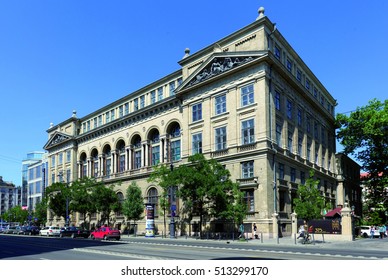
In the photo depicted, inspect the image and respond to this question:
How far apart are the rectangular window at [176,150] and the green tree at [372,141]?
27.1m

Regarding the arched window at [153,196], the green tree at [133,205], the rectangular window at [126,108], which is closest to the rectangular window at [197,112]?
the arched window at [153,196]

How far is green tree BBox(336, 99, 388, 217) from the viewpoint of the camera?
59.3 meters

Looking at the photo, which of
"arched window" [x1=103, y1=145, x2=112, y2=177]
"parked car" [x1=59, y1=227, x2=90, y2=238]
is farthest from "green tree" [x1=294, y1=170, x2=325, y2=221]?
"arched window" [x1=103, y1=145, x2=112, y2=177]

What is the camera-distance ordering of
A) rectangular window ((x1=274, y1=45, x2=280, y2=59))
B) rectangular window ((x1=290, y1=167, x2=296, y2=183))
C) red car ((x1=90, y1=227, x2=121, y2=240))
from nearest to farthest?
1. red car ((x1=90, y1=227, x2=121, y2=240))
2. rectangular window ((x1=274, y1=45, x2=280, y2=59))
3. rectangular window ((x1=290, y1=167, x2=296, y2=183))

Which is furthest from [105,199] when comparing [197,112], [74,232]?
[197,112]

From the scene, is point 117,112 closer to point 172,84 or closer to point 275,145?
point 172,84

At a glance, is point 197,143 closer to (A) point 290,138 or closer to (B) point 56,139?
(A) point 290,138

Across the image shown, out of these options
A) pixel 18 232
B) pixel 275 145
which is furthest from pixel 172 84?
pixel 18 232

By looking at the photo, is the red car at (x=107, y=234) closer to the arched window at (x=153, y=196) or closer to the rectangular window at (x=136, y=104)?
the arched window at (x=153, y=196)

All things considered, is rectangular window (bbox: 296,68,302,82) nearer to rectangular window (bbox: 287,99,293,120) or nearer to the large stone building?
the large stone building

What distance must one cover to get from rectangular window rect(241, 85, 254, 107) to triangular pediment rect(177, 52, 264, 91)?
2653 millimetres

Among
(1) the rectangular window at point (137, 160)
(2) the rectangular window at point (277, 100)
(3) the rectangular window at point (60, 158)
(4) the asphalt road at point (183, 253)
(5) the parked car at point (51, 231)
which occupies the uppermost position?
(2) the rectangular window at point (277, 100)

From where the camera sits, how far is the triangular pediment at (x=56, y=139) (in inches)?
3244

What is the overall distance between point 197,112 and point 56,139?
149ft
